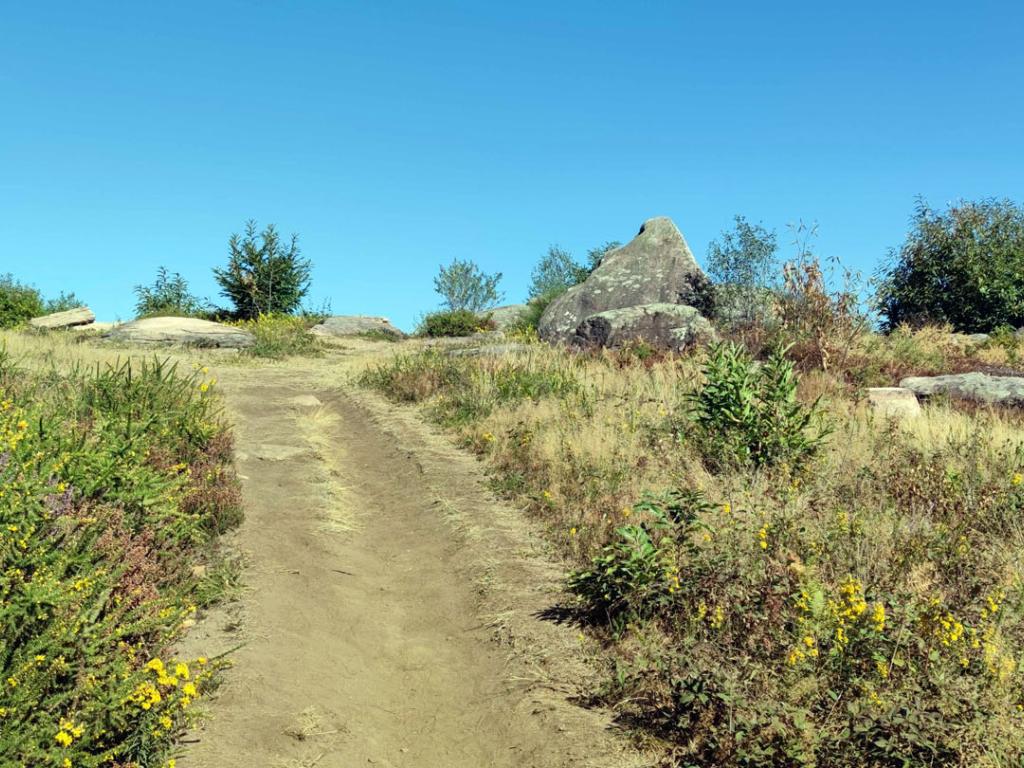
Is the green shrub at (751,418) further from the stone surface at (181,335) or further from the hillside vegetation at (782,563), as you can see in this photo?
the stone surface at (181,335)

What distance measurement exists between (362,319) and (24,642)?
27445 millimetres

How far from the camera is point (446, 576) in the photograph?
330 inches

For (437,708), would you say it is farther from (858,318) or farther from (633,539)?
(858,318)

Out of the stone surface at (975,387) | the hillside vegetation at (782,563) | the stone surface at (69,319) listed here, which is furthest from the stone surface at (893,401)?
the stone surface at (69,319)

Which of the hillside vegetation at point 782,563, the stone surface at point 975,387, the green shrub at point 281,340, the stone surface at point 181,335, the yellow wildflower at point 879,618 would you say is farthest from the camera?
the stone surface at point 181,335

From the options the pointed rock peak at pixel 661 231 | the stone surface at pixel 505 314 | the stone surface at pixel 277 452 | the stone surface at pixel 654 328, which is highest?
the pointed rock peak at pixel 661 231

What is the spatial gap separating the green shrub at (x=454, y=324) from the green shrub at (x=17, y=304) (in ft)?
49.9

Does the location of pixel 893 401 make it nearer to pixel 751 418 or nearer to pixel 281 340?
pixel 751 418

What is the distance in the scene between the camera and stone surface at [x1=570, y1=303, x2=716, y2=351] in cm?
1900

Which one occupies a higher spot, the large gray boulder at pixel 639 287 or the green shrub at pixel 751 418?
the large gray boulder at pixel 639 287

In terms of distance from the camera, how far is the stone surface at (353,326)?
30203 mm

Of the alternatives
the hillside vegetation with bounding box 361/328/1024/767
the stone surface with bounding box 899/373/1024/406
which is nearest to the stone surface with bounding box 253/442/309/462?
the hillside vegetation with bounding box 361/328/1024/767

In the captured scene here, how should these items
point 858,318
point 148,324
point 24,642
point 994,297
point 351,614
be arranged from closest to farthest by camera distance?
1. point 24,642
2. point 351,614
3. point 858,318
4. point 148,324
5. point 994,297

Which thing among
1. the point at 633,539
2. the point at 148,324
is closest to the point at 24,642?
the point at 633,539
